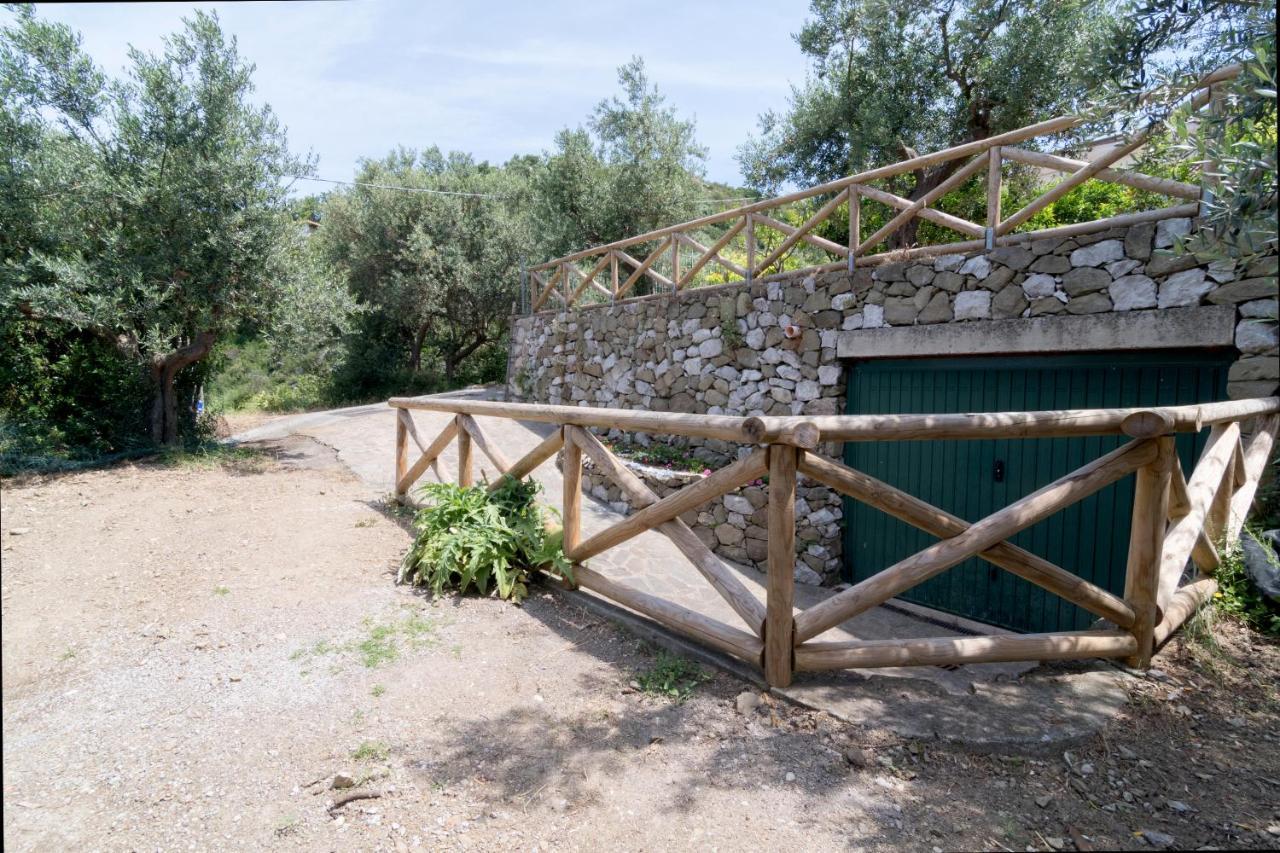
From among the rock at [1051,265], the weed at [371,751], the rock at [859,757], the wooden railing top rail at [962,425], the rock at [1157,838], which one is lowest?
the weed at [371,751]

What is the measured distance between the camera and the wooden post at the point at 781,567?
2.98 metres

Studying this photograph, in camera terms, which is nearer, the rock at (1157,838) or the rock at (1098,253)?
the rock at (1157,838)

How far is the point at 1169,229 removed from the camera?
4.27 m

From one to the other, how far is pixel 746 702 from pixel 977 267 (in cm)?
410

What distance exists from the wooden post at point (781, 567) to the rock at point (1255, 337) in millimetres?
3109

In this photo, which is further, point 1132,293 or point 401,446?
point 401,446

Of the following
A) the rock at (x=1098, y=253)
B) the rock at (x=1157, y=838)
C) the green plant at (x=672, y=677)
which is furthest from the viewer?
the rock at (x=1098, y=253)

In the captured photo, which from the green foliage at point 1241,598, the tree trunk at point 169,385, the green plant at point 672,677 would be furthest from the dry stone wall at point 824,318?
the tree trunk at point 169,385

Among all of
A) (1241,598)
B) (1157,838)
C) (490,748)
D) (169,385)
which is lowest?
(490,748)

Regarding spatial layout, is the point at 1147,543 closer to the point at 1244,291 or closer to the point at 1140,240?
the point at 1244,291

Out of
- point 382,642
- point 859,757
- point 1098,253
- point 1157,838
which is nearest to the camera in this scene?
point 1157,838

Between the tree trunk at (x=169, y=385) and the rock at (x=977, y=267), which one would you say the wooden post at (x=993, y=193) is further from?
the tree trunk at (x=169, y=385)

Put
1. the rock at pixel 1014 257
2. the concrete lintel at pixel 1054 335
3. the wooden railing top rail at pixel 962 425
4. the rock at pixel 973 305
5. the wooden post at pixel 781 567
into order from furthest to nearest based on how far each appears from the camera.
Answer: the rock at pixel 973 305 < the rock at pixel 1014 257 < the concrete lintel at pixel 1054 335 < the wooden post at pixel 781 567 < the wooden railing top rail at pixel 962 425

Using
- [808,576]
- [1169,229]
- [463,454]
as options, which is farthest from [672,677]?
[1169,229]
